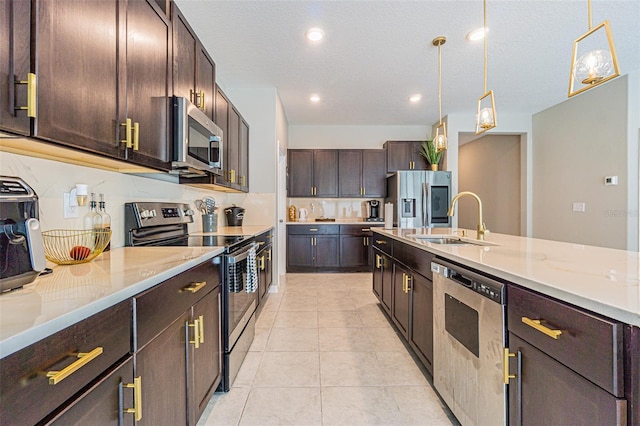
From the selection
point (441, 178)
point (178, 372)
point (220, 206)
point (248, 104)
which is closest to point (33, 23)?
point (178, 372)

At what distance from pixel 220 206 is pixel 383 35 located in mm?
2530

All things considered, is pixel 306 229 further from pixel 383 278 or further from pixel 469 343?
pixel 469 343

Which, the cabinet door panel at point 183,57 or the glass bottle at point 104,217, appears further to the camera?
the cabinet door panel at point 183,57

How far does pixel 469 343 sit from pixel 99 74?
189cm

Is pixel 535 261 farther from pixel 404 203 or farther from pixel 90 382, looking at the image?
pixel 404 203

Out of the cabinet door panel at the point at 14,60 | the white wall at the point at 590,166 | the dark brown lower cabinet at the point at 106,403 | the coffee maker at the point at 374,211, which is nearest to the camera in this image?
the dark brown lower cabinet at the point at 106,403

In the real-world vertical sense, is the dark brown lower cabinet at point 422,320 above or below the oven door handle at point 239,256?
below

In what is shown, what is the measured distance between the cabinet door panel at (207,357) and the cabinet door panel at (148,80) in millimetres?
783

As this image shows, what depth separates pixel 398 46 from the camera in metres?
2.97

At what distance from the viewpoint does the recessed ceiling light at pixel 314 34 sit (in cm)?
Answer: 268

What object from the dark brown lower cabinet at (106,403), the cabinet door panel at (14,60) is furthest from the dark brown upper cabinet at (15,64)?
the dark brown lower cabinet at (106,403)

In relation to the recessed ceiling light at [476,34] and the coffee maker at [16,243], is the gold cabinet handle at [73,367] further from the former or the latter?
the recessed ceiling light at [476,34]

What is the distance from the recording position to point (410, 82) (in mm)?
3836

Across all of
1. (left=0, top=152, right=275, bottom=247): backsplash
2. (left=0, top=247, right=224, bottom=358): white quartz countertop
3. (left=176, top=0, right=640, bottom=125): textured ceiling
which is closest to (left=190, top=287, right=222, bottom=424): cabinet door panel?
(left=0, top=247, right=224, bottom=358): white quartz countertop
